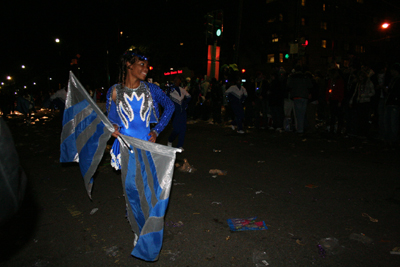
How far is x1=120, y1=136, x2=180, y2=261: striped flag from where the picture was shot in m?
2.62

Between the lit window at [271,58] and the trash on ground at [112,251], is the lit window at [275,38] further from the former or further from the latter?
the trash on ground at [112,251]

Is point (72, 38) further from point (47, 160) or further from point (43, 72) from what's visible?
point (47, 160)

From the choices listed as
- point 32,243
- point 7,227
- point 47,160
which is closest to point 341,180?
point 32,243

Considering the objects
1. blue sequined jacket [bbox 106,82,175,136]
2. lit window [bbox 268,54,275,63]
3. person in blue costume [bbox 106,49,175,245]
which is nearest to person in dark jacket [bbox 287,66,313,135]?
blue sequined jacket [bbox 106,82,175,136]

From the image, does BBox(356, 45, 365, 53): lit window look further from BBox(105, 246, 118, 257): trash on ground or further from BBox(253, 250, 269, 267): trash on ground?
BBox(105, 246, 118, 257): trash on ground

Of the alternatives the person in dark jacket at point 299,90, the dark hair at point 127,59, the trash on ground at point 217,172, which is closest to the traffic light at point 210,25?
the person in dark jacket at point 299,90

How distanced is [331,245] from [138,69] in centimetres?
293

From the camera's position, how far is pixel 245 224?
11.9 feet

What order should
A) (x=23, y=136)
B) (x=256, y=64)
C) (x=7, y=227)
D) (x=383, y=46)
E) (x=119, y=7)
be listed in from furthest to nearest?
1. (x=383, y=46)
2. (x=256, y=64)
3. (x=119, y=7)
4. (x=23, y=136)
5. (x=7, y=227)

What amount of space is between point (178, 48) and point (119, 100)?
31991 millimetres

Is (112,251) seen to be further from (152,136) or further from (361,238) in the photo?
(361,238)

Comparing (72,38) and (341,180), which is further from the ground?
(72,38)

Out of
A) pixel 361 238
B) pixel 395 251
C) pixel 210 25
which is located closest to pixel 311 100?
pixel 210 25

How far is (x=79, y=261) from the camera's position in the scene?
2.92 m
